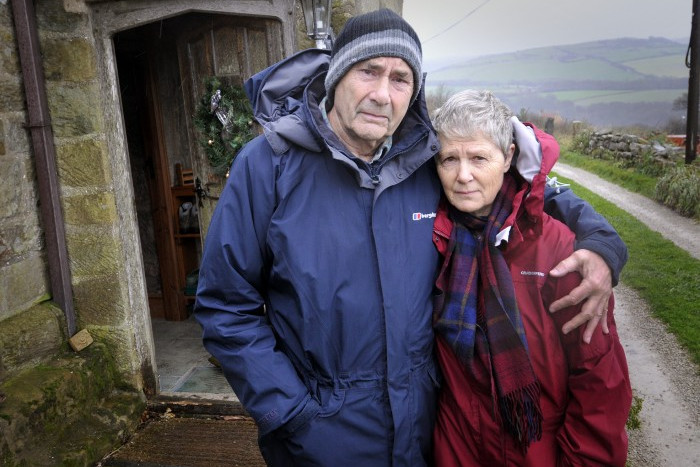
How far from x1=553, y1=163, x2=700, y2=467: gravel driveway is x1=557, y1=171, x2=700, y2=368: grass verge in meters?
0.09

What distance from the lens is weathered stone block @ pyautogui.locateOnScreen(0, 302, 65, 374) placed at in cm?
312

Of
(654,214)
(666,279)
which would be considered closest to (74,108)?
(666,279)

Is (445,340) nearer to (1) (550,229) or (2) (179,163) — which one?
(1) (550,229)

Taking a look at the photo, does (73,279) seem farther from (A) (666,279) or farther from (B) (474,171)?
(A) (666,279)

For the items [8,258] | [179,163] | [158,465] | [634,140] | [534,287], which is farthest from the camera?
[634,140]

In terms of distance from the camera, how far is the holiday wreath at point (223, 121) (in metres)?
4.09

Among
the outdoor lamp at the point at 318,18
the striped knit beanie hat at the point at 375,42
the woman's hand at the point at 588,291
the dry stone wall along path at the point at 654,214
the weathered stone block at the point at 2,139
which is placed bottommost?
the dry stone wall along path at the point at 654,214

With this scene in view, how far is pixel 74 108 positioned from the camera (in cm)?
341

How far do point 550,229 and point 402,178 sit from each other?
473 millimetres

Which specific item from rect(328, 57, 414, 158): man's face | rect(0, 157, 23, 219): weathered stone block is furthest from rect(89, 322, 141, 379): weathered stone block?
rect(328, 57, 414, 158): man's face

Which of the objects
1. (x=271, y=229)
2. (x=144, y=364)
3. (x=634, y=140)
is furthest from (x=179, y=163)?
(x=634, y=140)

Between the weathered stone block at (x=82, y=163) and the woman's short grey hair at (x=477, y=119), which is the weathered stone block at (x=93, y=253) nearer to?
the weathered stone block at (x=82, y=163)

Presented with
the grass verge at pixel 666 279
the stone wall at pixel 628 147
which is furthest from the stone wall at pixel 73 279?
the stone wall at pixel 628 147

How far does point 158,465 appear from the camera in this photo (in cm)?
338
